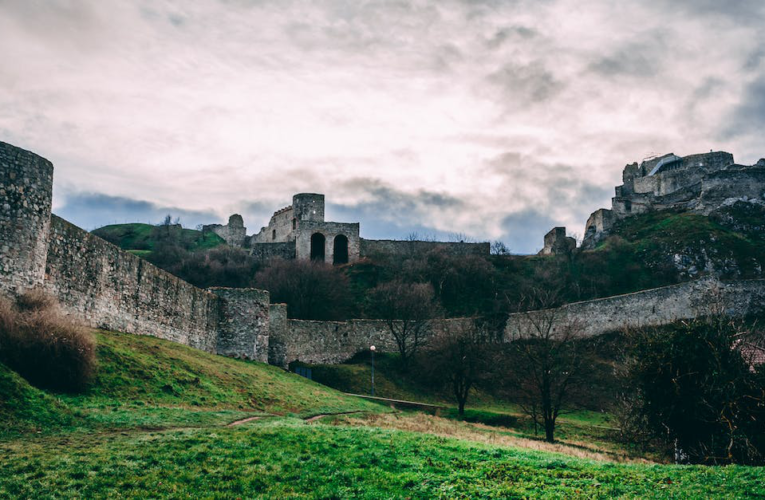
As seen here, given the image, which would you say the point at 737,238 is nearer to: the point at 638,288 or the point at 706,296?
the point at 638,288


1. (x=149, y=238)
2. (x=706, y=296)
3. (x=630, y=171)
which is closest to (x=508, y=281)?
(x=706, y=296)

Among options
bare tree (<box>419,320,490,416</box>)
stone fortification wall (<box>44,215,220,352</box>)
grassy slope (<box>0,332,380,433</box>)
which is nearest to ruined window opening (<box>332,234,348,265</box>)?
bare tree (<box>419,320,490,416</box>)

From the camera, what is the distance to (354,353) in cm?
4591

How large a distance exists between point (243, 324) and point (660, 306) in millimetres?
28750

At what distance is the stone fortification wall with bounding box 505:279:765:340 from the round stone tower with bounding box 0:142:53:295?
33.1 m

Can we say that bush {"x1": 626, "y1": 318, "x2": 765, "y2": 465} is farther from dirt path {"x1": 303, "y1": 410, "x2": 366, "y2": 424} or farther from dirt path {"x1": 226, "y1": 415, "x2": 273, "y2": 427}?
dirt path {"x1": 226, "y1": 415, "x2": 273, "y2": 427}

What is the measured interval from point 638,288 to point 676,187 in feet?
97.3

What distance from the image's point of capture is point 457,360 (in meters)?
36.4

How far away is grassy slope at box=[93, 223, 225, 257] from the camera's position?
74.5 metres

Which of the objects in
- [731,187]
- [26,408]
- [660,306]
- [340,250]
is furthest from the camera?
[340,250]

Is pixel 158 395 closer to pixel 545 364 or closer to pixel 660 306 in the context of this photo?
pixel 545 364

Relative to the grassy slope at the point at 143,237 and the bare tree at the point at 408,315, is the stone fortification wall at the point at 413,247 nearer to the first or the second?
the bare tree at the point at 408,315

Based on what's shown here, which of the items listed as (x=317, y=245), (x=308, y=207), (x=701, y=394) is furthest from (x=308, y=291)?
(x=701, y=394)

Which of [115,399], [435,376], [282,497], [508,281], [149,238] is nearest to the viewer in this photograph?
[282,497]
